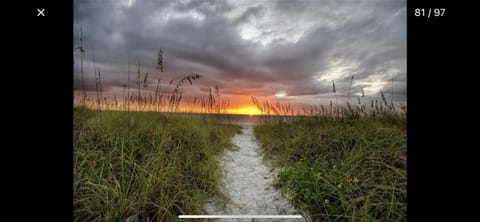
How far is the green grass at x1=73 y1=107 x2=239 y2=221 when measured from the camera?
1.24 meters

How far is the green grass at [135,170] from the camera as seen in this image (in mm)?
1240

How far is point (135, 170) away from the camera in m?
1.60

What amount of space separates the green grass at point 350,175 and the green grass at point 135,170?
2.56 ft
